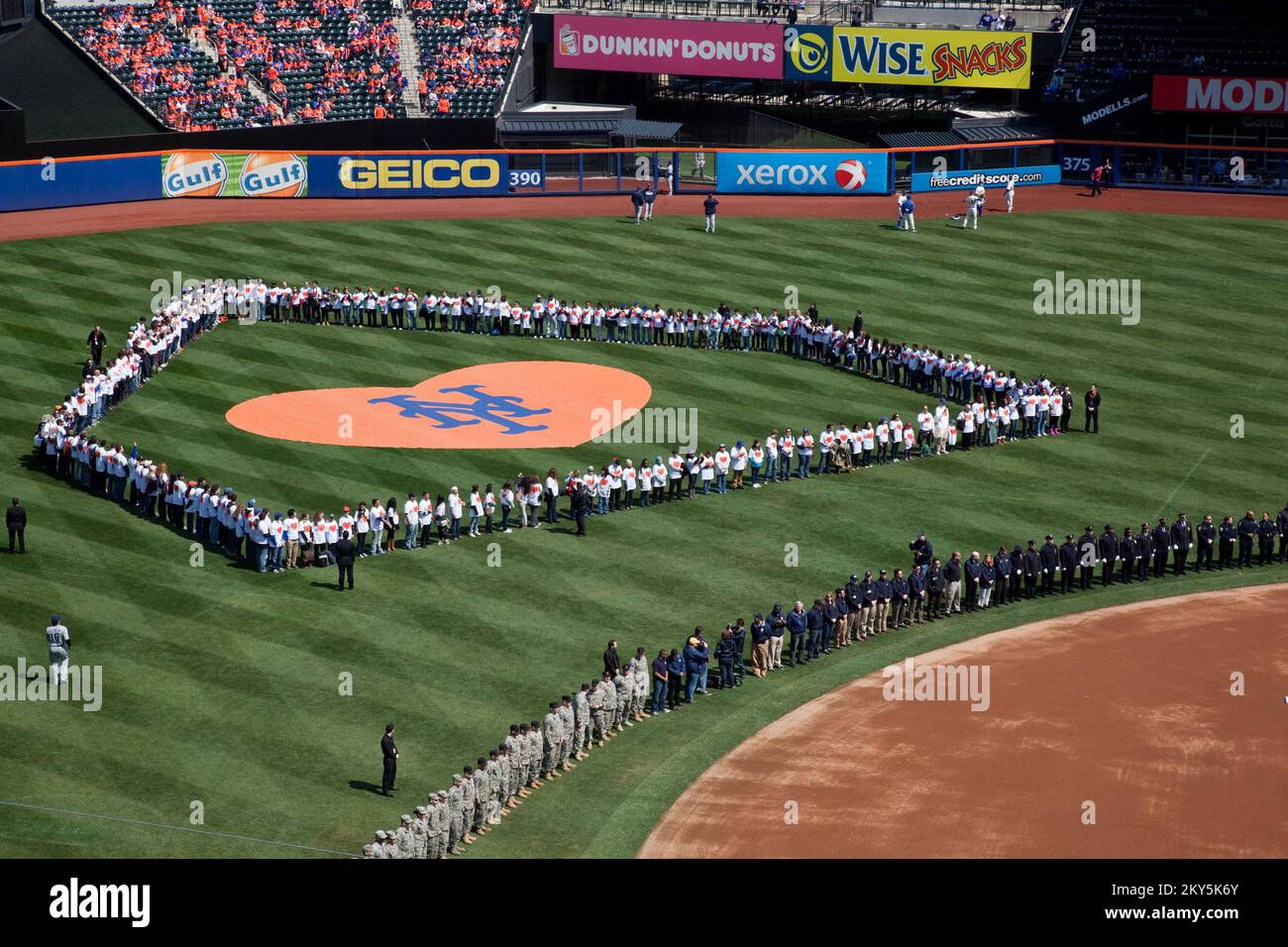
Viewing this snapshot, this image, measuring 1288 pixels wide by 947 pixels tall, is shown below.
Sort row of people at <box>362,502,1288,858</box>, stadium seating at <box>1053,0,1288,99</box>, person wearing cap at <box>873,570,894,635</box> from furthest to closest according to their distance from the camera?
1. stadium seating at <box>1053,0,1288,99</box>
2. person wearing cap at <box>873,570,894,635</box>
3. row of people at <box>362,502,1288,858</box>

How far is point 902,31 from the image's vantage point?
235ft

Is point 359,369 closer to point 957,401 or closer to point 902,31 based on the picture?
point 957,401

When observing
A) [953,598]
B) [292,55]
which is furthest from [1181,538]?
[292,55]

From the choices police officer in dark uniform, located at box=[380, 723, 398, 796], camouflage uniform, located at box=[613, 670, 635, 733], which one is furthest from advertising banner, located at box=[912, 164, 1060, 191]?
police officer in dark uniform, located at box=[380, 723, 398, 796]

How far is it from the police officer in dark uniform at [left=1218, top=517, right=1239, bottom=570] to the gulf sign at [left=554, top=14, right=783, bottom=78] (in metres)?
41.2

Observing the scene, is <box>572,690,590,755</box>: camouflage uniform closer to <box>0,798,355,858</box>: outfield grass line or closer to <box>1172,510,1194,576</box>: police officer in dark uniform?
<box>0,798,355,858</box>: outfield grass line

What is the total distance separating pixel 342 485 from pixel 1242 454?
23124mm

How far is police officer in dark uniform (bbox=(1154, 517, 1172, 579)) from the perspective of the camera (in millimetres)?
37031

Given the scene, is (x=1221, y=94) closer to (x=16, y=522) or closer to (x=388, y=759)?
(x=16, y=522)

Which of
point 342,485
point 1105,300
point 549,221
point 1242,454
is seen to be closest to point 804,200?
point 549,221

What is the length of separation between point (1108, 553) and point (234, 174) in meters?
38.1

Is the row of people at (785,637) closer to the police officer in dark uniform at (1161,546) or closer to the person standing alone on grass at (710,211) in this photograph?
the police officer in dark uniform at (1161,546)

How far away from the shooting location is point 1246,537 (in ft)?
124

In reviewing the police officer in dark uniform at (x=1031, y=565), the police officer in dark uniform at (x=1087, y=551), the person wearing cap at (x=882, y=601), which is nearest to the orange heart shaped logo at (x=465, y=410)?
the person wearing cap at (x=882, y=601)
